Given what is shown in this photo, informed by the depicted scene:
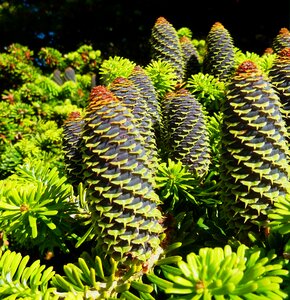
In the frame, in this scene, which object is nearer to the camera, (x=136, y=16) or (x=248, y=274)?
(x=248, y=274)

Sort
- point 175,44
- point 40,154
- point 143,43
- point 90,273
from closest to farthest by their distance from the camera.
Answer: point 90,273 → point 175,44 → point 40,154 → point 143,43

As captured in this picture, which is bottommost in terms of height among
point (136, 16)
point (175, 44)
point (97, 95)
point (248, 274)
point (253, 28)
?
point (248, 274)

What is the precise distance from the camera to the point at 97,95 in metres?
0.68

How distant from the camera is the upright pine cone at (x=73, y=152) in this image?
3.09 ft

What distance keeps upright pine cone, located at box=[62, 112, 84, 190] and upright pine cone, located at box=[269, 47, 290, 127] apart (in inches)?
17.8

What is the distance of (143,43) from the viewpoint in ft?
16.9

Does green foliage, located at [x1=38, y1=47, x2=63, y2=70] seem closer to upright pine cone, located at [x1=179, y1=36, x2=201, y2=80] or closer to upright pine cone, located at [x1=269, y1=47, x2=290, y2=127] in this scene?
upright pine cone, located at [x1=179, y1=36, x2=201, y2=80]

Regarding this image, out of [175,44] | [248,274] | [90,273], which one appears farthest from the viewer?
[175,44]

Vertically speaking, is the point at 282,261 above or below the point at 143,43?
below

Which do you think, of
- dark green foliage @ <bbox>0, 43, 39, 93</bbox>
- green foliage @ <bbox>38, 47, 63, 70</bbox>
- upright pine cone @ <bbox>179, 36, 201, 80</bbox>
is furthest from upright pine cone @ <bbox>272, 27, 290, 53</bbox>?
green foliage @ <bbox>38, 47, 63, 70</bbox>

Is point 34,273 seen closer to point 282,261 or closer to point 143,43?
point 282,261

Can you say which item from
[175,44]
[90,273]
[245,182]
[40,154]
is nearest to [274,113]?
[245,182]

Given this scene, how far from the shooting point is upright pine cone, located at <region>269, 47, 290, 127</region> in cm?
80

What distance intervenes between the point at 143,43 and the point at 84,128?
4.69 m
